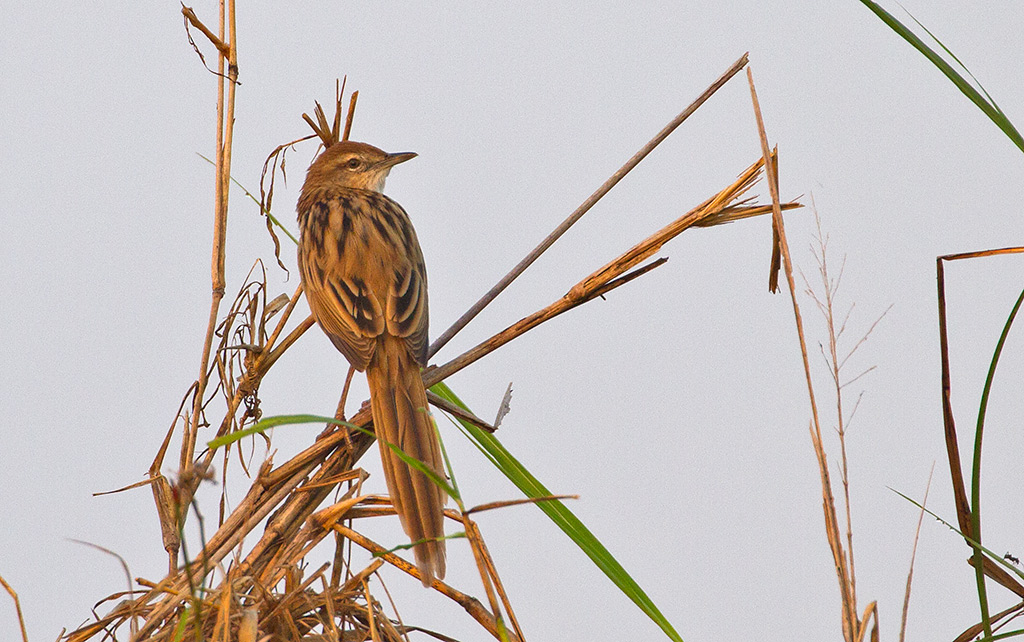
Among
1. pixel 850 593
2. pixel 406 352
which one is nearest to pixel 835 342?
pixel 850 593

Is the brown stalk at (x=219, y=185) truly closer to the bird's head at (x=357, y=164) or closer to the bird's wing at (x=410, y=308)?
the bird's wing at (x=410, y=308)

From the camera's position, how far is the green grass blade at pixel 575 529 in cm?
180

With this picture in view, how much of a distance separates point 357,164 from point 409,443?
2.01m

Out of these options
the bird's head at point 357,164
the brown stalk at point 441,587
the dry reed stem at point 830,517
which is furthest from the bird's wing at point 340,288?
the dry reed stem at point 830,517

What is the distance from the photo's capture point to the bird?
216 centimetres

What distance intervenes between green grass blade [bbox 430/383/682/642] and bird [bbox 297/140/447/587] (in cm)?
16

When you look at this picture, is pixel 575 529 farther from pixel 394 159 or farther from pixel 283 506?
pixel 394 159

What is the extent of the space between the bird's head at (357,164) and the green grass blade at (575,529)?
7.30ft

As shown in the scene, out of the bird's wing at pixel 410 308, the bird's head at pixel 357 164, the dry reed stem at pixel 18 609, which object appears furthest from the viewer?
the bird's head at pixel 357 164

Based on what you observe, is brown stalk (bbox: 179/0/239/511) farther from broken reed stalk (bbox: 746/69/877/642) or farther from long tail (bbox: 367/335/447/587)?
broken reed stalk (bbox: 746/69/877/642)

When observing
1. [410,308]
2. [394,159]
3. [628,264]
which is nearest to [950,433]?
[628,264]

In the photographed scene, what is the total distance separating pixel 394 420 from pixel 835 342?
1.23 m

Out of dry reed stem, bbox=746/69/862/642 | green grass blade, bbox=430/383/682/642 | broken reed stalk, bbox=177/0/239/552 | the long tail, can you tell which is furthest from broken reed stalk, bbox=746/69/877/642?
broken reed stalk, bbox=177/0/239/552

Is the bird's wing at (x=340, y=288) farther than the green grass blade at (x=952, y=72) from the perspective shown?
Yes
